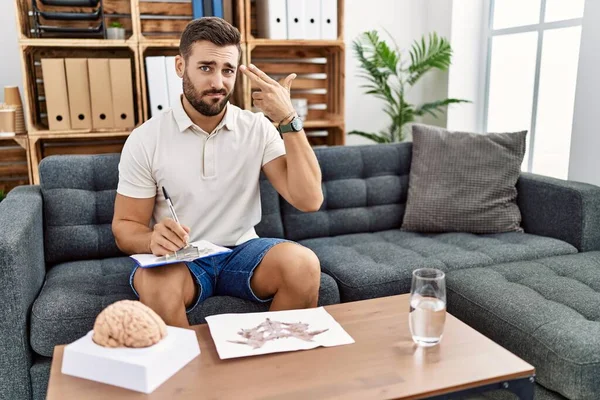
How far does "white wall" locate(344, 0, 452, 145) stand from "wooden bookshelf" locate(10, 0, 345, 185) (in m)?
0.21

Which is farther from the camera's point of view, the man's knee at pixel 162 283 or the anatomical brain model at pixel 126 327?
the man's knee at pixel 162 283

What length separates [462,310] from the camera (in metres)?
1.81

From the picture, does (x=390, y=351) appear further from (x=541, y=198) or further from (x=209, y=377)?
(x=541, y=198)

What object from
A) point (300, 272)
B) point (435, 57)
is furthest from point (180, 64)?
point (435, 57)

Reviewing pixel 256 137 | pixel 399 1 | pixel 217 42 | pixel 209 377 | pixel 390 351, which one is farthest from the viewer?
pixel 399 1

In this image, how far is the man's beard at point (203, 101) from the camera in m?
1.83

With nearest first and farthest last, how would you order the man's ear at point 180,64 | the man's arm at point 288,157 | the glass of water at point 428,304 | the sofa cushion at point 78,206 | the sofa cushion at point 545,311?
the glass of water at point 428,304, the sofa cushion at point 545,311, the man's arm at point 288,157, the man's ear at point 180,64, the sofa cushion at point 78,206

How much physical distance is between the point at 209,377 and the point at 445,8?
2854 millimetres

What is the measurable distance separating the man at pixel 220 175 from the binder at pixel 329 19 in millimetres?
1222

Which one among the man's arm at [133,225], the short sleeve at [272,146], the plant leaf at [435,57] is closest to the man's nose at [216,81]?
the short sleeve at [272,146]

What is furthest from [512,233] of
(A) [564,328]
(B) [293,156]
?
(B) [293,156]

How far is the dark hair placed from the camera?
5.85 ft

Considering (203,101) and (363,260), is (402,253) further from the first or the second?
(203,101)

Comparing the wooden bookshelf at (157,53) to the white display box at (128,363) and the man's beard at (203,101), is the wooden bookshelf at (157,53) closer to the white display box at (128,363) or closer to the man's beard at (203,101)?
the man's beard at (203,101)
